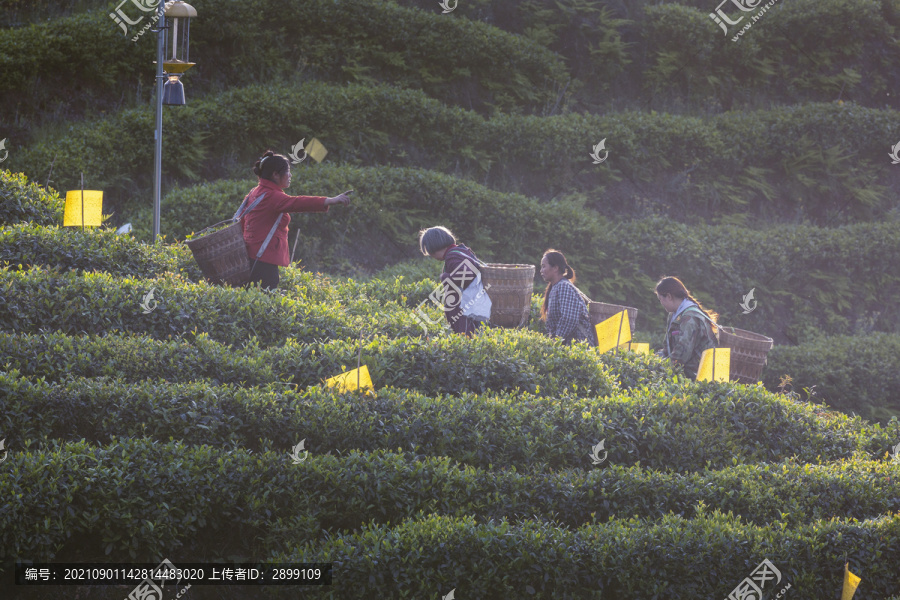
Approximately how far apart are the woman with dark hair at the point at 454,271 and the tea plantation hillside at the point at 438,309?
0.45 meters

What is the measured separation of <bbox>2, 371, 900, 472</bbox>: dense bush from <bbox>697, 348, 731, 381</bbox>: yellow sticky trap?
16.5 inches

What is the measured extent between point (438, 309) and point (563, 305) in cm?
134

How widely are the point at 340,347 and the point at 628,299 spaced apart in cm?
650

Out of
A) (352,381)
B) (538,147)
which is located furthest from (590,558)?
(538,147)

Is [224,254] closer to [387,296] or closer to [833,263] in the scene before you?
[387,296]

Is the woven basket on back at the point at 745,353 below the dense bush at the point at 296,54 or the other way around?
below

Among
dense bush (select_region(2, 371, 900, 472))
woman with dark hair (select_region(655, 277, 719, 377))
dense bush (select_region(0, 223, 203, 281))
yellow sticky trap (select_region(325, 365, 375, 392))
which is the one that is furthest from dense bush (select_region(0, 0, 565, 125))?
yellow sticky trap (select_region(325, 365, 375, 392))

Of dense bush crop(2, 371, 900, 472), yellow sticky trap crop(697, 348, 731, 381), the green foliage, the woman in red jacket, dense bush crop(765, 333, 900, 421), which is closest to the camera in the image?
dense bush crop(2, 371, 900, 472)

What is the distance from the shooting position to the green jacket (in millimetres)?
7215

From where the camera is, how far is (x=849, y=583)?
4234mm

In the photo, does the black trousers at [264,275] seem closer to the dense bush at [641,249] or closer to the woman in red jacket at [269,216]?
the woman in red jacket at [269,216]

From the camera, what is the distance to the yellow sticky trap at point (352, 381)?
18.3 feet

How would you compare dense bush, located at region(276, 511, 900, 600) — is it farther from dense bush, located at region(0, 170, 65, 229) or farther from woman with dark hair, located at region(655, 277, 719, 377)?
dense bush, located at region(0, 170, 65, 229)

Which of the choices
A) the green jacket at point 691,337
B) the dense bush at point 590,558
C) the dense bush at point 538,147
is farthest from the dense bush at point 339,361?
the dense bush at point 538,147
